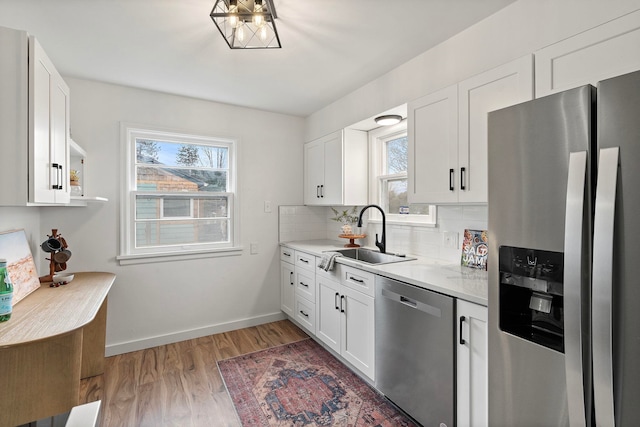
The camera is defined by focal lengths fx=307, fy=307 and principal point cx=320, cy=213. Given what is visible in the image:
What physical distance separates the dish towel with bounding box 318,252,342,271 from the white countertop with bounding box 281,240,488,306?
59 millimetres

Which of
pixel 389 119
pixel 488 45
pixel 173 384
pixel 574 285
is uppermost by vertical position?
pixel 488 45

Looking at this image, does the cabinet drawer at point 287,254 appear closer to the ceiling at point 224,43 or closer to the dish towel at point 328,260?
the dish towel at point 328,260

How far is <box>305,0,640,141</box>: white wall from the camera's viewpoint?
1.45 metres

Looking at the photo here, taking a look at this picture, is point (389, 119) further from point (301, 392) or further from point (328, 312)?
point (301, 392)

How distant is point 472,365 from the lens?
5.07ft

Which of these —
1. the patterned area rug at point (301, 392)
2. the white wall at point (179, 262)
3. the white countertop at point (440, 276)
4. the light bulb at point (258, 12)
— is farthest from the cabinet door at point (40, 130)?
the white countertop at point (440, 276)

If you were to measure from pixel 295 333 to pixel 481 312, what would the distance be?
2.28m

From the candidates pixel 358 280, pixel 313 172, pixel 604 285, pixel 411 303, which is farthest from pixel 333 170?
pixel 604 285

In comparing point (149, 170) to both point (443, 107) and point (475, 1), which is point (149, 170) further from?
point (475, 1)

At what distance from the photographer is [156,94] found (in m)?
3.03

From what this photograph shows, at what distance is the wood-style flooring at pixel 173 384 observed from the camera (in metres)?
2.02

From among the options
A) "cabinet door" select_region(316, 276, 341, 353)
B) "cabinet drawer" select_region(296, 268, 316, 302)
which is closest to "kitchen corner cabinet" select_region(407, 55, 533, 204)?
"cabinet door" select_region(316, 276, 341, 353)

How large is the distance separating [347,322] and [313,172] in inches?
71.7

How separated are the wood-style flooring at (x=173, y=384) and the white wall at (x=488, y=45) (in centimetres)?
255
